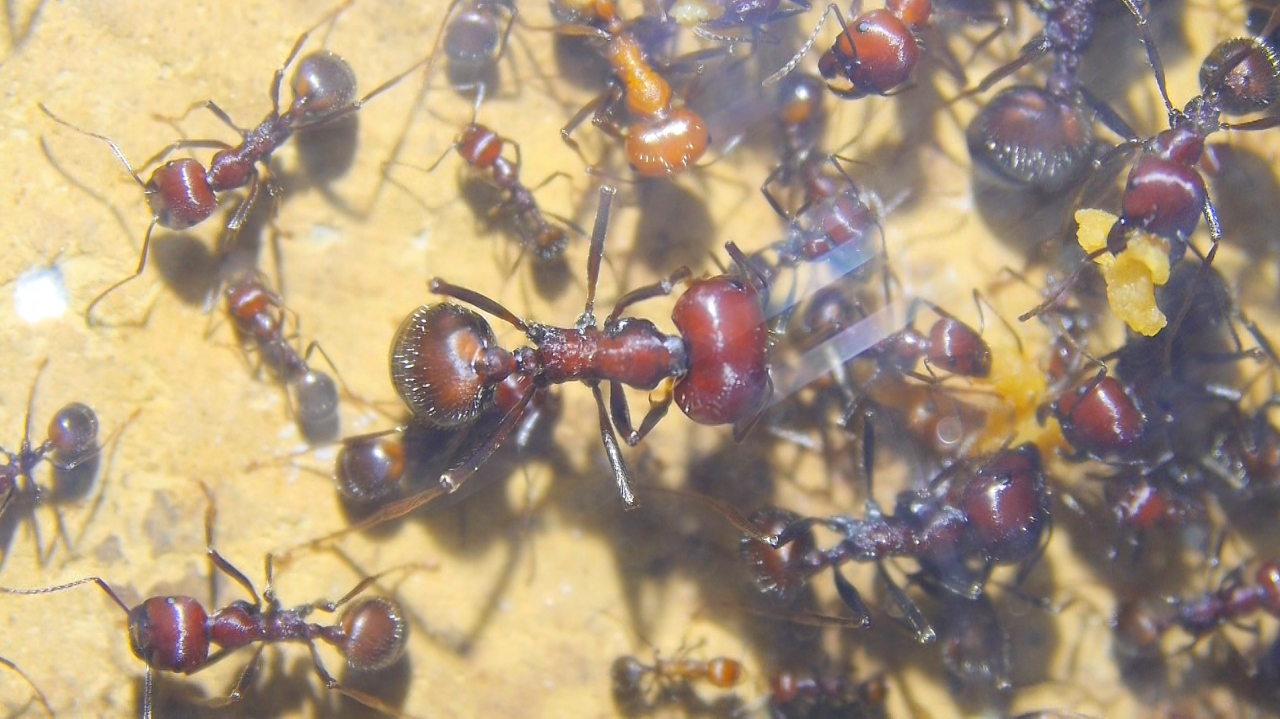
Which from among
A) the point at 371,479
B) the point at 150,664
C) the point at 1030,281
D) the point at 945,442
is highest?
the point at 1030,281

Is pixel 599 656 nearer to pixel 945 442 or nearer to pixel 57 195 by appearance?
pixel 945 442

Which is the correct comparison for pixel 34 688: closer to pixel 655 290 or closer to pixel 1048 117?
pixel 655 290

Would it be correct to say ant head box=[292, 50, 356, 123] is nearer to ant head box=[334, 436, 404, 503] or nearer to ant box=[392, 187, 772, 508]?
ant box=[392, 187, 772, 508]

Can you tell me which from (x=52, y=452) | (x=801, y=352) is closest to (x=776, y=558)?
(x=801, y=352)

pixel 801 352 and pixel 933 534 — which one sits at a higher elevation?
pixel 801 352

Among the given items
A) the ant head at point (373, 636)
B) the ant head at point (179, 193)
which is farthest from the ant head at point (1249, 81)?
the ant head at point (179, 193)

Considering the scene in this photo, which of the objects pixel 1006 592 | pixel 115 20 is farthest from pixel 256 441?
pixel 1006 592

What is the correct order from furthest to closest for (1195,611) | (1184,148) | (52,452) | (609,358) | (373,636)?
(1195,611) < (1184,148) < (52,452) < (373,636) < (609,358)
